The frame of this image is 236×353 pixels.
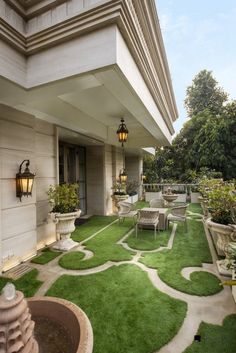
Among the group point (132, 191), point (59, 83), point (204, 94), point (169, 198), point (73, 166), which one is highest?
point (204, 94)

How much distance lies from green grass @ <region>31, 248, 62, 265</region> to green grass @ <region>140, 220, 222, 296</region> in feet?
6.12

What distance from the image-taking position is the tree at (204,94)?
21672 mm

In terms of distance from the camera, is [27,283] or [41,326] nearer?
[41,326]

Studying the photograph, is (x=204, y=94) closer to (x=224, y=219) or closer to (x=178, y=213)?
(x=178, y=213)

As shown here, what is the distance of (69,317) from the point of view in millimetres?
1353

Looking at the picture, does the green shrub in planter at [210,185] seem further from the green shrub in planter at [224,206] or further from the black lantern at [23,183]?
the black lantern at [23,183]

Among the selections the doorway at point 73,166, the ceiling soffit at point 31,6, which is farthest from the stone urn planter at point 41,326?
the doorway at point 73,166

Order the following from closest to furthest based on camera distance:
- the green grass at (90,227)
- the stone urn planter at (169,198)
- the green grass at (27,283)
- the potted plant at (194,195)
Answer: the green grass at (27,283), the green grass at (90,227), the stone urn planter at (169,198), the potted plant at (194,195)

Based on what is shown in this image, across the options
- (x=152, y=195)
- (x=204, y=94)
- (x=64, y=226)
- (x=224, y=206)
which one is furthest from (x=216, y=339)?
(x=204, y=94)

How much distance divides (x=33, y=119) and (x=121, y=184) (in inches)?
214

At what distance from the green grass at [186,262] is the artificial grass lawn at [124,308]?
356 mm

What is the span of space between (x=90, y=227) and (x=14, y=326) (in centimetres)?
553

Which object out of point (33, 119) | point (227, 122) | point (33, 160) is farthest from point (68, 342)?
point (227, 122)

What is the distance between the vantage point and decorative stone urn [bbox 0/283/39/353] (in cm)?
101
